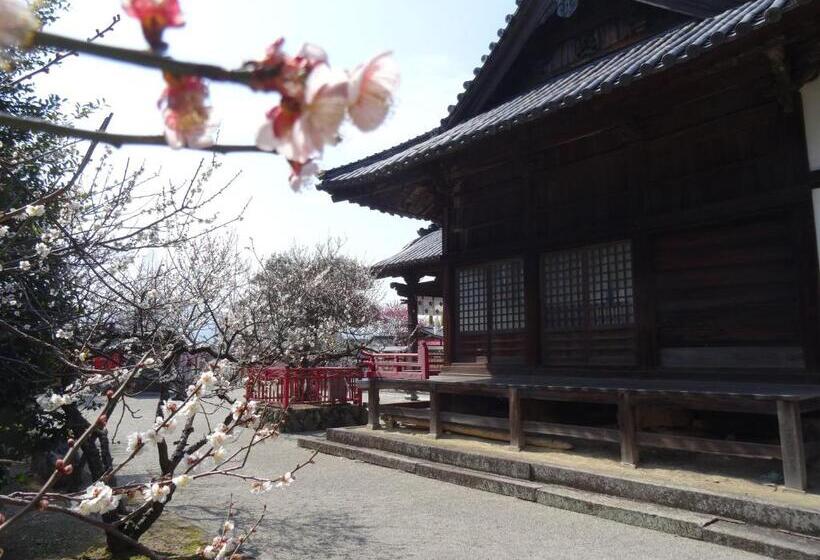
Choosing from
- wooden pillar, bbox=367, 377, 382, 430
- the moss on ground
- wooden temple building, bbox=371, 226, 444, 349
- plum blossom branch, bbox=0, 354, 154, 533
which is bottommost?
the moss on ground

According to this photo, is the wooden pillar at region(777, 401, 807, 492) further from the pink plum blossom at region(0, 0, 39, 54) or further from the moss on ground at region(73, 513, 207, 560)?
the pink plum blossom at region(0, 0, 39, 54)

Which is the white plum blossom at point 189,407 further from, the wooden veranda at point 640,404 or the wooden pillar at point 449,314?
the wooden pillar at point 449,314

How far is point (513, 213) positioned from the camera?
320 inches

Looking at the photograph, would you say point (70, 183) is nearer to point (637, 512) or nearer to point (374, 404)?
point (637, 512)

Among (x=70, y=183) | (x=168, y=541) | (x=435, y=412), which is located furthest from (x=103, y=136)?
(x=435, y=412)

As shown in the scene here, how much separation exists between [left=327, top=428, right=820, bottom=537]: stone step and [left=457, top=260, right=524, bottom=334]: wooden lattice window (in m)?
2.00

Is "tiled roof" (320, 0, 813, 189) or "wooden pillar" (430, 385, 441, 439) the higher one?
"tiled roof" (320, 0, 813, 189)

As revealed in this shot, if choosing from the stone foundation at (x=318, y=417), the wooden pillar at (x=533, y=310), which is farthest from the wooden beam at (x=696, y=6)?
A: the stone foundation at (x=318, y=417)

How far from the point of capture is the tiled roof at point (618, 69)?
446 cm

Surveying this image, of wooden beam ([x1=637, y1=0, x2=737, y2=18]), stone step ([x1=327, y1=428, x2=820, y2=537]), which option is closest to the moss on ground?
stone step ([x1=327, y1=428, x2=820, y2=537])

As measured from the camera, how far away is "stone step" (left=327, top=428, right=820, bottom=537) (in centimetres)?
426

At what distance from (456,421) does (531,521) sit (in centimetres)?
283

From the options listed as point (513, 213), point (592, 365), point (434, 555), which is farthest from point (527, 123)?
point (434, 555)

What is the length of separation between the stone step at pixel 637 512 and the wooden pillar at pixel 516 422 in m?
0.62
